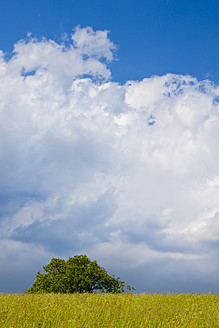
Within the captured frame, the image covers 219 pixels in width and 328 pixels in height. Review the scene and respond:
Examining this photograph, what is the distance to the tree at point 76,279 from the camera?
813 inches

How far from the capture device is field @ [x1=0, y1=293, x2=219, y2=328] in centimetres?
1058

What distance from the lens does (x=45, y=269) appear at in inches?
856

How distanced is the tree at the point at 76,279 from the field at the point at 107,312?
20.0 ft

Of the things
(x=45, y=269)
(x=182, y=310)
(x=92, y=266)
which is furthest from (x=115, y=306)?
(x=45, y=269)

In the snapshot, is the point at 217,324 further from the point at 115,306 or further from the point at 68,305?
the point at 68,305

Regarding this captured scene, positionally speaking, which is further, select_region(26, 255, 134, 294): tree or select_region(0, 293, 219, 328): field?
select_region(26, 255, 134, 294): tree

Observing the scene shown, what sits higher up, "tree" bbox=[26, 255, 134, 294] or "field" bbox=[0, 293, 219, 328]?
"tree" bbox=[26, 255, 134, 294]

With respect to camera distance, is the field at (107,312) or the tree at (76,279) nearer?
the field at (107,312)

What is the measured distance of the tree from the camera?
20.6 m

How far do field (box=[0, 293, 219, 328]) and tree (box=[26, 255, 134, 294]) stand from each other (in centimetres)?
611

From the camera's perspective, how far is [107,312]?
459 inches

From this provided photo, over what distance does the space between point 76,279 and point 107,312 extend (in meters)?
9.45

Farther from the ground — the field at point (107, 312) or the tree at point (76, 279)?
the tree at point (76, 279)

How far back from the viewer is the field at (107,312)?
34.7 feet
